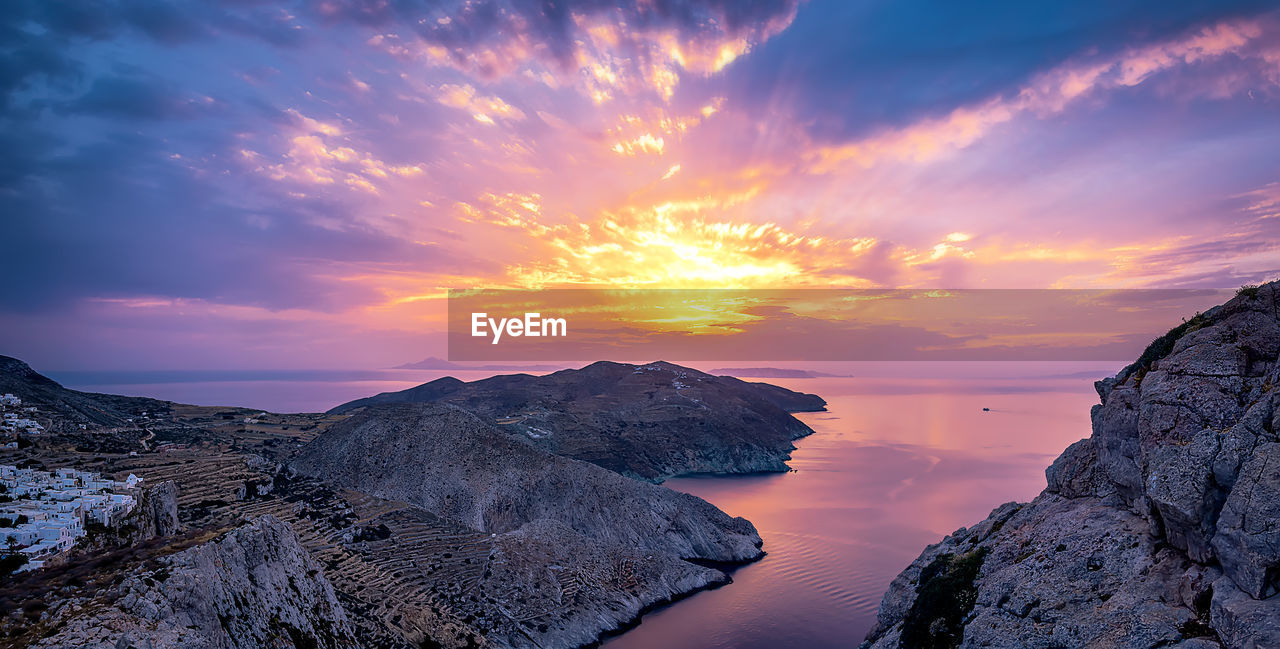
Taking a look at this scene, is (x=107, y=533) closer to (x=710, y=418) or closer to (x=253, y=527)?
(x=253, y=527)

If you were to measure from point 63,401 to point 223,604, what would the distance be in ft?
330

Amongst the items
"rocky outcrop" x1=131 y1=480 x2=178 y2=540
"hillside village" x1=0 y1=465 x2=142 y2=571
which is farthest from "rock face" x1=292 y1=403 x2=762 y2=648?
"hillside village" x1=0 y1=465 x2=142 y2=571

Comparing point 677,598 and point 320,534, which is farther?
point 677,598

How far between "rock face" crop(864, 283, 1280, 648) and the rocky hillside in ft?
335

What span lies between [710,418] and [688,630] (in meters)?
132

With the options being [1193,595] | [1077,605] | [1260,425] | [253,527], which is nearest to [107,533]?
[253,527]

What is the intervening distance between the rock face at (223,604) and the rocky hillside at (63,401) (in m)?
62.6

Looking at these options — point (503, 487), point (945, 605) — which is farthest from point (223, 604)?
point (503, 487)

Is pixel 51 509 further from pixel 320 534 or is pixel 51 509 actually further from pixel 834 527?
pixel 834 527

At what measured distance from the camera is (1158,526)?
2559 cm

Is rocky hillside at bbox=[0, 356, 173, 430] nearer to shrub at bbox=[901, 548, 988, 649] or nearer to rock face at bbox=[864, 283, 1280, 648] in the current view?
shrub at bbox=[901, 548, 988, 649]

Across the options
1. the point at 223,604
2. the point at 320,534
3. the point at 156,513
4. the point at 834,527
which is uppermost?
the point at 156,513

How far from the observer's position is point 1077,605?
26.0m

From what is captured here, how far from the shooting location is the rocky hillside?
8438cm
